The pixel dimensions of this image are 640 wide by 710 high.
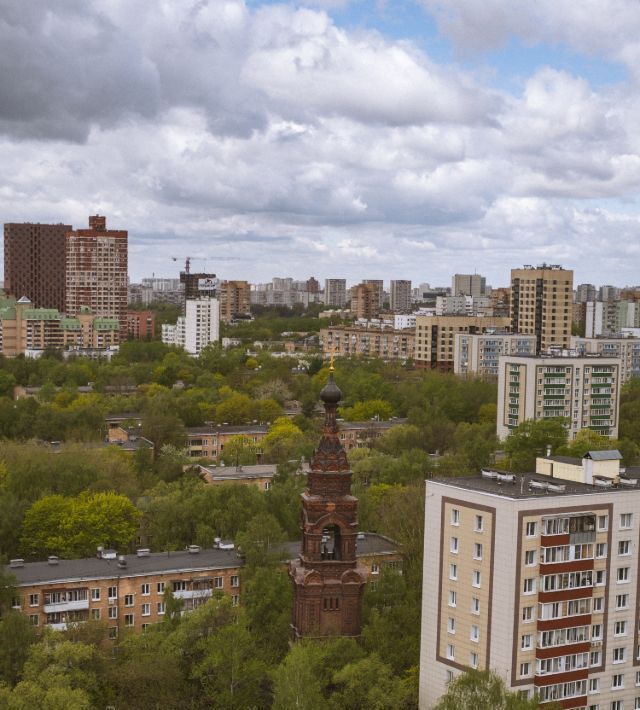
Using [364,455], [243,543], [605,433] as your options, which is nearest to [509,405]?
[605,433]

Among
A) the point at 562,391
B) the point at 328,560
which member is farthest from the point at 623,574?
the point at 562,391

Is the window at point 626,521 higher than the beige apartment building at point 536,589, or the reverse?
the window at point 626,521

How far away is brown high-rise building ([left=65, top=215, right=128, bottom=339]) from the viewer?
156875 mm

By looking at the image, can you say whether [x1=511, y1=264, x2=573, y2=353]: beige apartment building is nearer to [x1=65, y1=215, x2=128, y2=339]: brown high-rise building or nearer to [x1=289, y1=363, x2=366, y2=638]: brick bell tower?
[x1=65, y1=215, x2=128, y2=339]: brown high-rise building

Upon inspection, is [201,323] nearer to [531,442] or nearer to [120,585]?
[531,442]

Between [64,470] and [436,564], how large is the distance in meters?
26.4

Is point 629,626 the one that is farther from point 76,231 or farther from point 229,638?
point 76,231

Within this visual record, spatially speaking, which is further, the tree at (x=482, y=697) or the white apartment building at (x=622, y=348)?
the white apartment building at (x=622, y=348)

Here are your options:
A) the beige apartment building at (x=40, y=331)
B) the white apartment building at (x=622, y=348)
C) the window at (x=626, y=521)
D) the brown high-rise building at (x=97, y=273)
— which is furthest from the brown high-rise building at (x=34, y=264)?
the window at (x=626, y=521)

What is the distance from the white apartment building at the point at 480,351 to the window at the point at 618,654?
7420cm

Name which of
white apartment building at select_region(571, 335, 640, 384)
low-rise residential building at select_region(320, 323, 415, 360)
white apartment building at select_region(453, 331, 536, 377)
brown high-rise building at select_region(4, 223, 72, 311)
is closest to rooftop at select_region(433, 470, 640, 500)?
white apartment building at select_region(453, 331, 536, 377)

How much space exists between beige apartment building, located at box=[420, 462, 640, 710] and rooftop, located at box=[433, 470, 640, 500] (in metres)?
0.06

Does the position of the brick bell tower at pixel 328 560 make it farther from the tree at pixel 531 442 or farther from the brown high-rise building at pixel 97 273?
the brown high-rise building at pixel 97 273

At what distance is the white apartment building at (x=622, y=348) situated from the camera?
10300cm
